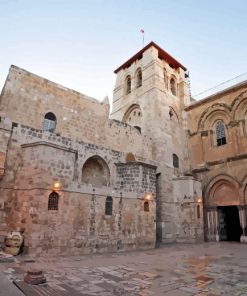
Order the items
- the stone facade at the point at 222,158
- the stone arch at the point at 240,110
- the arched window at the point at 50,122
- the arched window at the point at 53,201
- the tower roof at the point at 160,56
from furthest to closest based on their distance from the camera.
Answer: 1. the tower roof at the point at 160,56
2. the stone arch at the point at 240,110
3. the stone facade at the point at 222,158
4. the arched window at the point at 50,122
5. the arched window at the point at 53,201

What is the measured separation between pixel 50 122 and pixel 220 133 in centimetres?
1356

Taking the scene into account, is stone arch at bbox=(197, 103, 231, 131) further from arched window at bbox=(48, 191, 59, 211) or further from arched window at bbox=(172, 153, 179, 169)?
arched window at bbox=(48, 191, 59, 211)

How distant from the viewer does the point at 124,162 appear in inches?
583

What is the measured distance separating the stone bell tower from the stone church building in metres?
0.09

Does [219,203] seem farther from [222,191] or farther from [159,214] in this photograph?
[159,214]

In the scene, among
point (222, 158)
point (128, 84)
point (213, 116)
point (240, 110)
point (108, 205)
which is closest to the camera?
point (108, 205)

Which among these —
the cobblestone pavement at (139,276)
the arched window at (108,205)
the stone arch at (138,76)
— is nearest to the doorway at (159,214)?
the arched window at (108,205)

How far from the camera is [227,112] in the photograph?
1927 centimetres

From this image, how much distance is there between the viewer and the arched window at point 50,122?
1407 cm

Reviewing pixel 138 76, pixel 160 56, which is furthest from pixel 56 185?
pixel 160 56

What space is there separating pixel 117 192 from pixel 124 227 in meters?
1.80

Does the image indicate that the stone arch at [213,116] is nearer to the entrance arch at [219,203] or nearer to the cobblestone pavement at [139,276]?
the entrance arch at [219,203]

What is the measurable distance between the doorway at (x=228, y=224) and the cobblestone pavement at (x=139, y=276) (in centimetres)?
1049

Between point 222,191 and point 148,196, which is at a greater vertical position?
point 222,191
